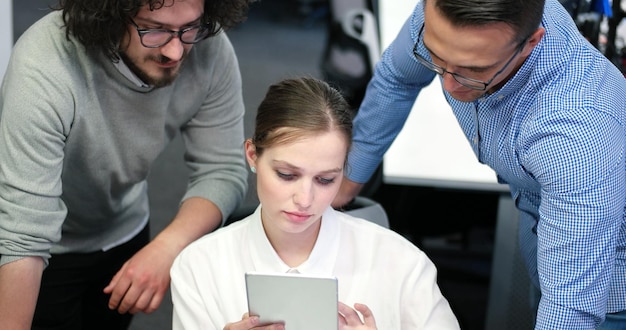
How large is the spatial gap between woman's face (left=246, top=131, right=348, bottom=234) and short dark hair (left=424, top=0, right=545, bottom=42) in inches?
15.4

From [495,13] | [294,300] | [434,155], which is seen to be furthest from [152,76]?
[434,155]

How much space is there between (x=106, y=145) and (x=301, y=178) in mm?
517

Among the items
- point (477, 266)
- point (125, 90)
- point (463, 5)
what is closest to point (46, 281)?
point (125, 90)

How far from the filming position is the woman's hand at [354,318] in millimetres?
1711

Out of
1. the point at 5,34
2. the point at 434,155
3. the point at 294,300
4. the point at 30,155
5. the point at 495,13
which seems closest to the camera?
the point at 495,13

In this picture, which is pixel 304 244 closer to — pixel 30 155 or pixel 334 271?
pixel 334 271

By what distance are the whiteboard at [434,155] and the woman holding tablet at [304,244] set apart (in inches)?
34.7

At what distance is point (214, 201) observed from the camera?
2152 millimetres

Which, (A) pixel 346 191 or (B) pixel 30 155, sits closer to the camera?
(B) pixel 30 155

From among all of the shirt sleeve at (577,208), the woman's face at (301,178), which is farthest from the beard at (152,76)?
the shirt sleeve at (577,208)

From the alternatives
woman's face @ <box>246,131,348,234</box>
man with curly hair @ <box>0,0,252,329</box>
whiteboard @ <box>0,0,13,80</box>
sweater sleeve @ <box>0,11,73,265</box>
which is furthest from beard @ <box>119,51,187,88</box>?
whiteboard @ <box>0,0,13,80</box>

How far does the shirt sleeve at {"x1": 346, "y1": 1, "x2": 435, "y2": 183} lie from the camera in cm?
200

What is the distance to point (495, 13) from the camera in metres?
1.50

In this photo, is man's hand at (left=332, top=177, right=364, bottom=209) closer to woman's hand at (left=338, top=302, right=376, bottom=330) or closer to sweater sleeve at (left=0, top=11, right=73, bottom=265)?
woman's hand at (left=338, top=302, right=376, bottom=330)
